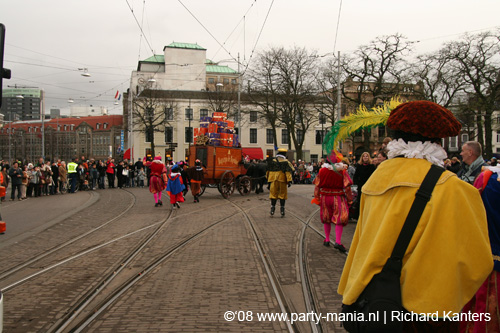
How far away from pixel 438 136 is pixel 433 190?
36cm

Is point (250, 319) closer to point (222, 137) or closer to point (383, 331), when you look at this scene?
point (383, 331)

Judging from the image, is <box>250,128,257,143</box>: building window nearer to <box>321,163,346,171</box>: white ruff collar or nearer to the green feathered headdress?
<box>321,163,346,171</box>: white ruff collar

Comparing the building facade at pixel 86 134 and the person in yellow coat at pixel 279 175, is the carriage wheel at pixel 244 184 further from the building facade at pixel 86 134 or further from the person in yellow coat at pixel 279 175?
the building facade at pixel 86 134

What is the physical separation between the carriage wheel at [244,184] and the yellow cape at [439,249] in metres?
16.2

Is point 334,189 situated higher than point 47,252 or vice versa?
point 334,189

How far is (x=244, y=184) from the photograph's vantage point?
18.6 m

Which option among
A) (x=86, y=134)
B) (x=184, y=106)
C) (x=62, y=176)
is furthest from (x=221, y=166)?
(x=86, y=134)

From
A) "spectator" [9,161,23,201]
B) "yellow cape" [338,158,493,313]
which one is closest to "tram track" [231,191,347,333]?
"yellow cape" [338,158,493,313]

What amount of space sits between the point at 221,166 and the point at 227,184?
0.83 metres

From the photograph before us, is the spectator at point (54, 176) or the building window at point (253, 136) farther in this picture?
the building window at point (253, 136)

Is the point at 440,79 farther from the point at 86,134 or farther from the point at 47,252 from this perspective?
the point at 86,134

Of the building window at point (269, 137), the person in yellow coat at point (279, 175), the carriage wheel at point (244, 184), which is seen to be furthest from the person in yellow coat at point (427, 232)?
the building window at point (269, 137)

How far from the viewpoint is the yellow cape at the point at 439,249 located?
6.14 feet

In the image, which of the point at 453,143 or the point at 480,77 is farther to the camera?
the point at 453,143
